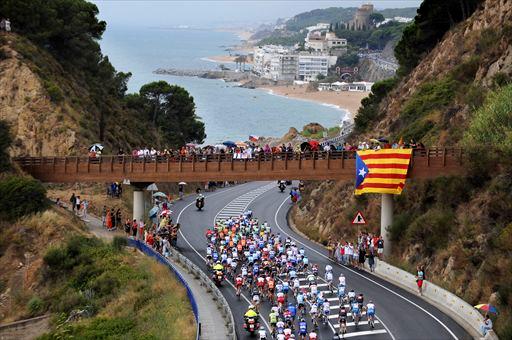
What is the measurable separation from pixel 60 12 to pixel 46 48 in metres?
4.27

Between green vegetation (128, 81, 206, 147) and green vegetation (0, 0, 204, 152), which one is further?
green vegetation (128, 81, 206, 147)

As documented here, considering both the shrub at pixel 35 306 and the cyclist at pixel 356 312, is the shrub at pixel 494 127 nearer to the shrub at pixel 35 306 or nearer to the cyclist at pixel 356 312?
the cyclist at pixel 356 312

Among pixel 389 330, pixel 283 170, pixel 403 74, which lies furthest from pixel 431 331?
pixel 403 74

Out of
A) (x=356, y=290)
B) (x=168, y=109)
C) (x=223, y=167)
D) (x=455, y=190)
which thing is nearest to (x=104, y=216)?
(x=223, y=167)

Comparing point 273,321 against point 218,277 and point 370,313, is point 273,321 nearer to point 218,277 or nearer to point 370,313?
point 370,313

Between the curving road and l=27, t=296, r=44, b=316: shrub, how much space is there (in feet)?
31.7

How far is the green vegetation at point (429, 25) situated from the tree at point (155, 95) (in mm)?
32252

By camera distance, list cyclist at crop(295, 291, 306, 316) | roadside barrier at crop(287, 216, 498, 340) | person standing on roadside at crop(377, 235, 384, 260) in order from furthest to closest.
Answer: person standing on roadside at crop(377, 235, 384, 260), cyclist at crop(295, 291, 306, 316), roadside barrier at crop(287, 216, 498, 340)

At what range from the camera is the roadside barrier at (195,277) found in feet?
127

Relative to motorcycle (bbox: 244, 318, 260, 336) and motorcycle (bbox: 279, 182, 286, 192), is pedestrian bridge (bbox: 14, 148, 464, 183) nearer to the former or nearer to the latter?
motorcycle (bbox: 244, 318, 260, 336)

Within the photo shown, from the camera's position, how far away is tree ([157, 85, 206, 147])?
10919cm

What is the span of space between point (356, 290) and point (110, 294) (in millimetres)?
14155

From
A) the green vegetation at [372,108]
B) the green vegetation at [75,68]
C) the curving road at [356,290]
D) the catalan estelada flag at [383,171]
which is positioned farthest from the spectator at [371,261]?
the green vegetation at [372,108]

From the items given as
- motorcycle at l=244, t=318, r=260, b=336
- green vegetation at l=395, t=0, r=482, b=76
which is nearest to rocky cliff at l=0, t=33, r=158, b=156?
green vegetation at l=395, t=0, r=482, b=76
